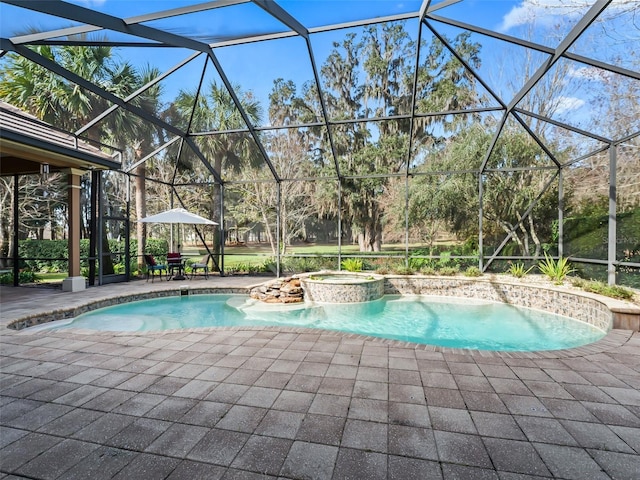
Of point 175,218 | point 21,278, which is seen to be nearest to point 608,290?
point 175,218

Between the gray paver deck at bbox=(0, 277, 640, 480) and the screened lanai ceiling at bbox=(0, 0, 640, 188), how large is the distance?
4.25 metres

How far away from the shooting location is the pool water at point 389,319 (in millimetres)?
5793

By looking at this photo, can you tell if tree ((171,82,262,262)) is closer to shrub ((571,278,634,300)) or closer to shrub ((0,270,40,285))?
shrub ((0,270,40,285))

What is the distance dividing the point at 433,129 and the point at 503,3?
29.6ft

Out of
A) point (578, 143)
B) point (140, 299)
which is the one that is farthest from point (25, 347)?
point (578, 143)

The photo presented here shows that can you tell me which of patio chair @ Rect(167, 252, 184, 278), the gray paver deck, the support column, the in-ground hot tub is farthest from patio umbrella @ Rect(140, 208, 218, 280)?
the gray paver deck

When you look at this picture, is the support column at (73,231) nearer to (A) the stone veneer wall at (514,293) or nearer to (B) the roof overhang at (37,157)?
(B) the roof overhang at (37,157)

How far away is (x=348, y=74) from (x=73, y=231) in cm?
1317

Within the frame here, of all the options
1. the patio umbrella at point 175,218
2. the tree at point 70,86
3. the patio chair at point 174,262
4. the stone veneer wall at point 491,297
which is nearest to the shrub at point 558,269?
the stone veneer wall at point 491,297

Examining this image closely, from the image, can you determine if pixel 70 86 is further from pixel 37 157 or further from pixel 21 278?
pixel 21 278

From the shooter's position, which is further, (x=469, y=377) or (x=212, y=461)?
(x=469, y=377)

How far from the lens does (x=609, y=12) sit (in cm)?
659

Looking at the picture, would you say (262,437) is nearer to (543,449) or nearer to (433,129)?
(543,449)

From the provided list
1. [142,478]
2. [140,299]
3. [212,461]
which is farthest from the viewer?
[140,299]
